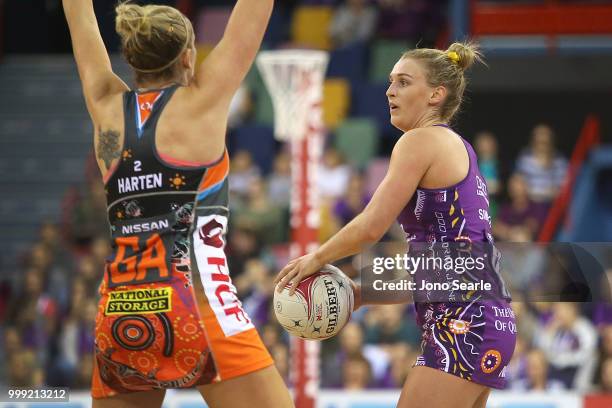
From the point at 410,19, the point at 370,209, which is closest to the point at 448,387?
the point at 370,209

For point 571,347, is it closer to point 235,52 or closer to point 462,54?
point 462,54

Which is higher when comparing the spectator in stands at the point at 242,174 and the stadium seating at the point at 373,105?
the stadium seating at the point at 373,105

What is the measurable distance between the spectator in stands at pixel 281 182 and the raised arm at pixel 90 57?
797 centimetres

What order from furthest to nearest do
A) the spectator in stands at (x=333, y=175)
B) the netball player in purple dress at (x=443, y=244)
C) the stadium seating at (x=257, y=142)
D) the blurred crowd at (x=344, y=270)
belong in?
1. the stadium seating at (x=257, y=142)
2. the spectator in stands at (x=333, y=175)
3. the blurred crowd at (x=344, y=270)
4. the netball player in purple dress at (x=443, y=244)

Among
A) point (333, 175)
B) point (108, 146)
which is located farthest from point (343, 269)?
point (108, 146)

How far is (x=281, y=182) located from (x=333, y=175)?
0.58m

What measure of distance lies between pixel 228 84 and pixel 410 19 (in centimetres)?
1093

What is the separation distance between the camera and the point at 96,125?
138 inches

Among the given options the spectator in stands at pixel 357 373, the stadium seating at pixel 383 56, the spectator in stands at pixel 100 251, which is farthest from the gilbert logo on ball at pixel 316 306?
Result: the stadium seating at pixel 383 56

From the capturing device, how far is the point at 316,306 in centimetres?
382

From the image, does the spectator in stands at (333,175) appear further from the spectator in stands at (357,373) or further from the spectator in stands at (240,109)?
the spectator in stands at (357,373)

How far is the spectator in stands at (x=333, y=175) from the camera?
1157 centimetres

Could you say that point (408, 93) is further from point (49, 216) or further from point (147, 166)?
point (49, 216)

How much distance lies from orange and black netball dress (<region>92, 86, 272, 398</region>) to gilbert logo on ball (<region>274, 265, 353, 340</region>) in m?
0.44
